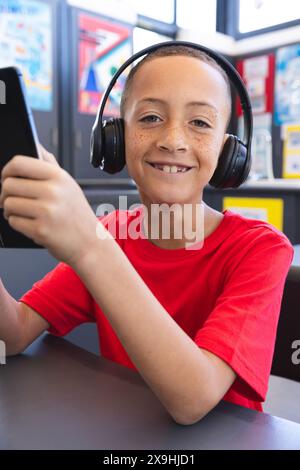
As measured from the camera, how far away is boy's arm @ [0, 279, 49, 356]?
67 centimetres

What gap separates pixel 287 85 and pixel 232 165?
3850 millimetres

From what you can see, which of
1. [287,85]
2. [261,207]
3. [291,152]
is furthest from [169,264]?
[287,85]

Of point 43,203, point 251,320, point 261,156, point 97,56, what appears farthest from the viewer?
point 261,156

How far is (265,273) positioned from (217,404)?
193 millimetres

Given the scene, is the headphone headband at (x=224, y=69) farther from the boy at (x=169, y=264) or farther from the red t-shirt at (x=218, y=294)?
the red t-shirt at (x=218, y=294)

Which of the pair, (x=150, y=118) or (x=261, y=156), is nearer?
(x=150, y=118)

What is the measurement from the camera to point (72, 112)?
3.39 metres

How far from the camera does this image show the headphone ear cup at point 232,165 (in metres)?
0.79

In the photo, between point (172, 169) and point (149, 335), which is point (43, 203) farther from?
point (172, 169)

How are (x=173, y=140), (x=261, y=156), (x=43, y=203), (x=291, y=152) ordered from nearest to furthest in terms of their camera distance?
1. (x=43, y=203)
2. (x=173, y=140)
3. (x=261, y=156)
4. (x=291, y=152)

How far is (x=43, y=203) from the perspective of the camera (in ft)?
1.30

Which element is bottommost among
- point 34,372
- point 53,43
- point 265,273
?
point 34,372
